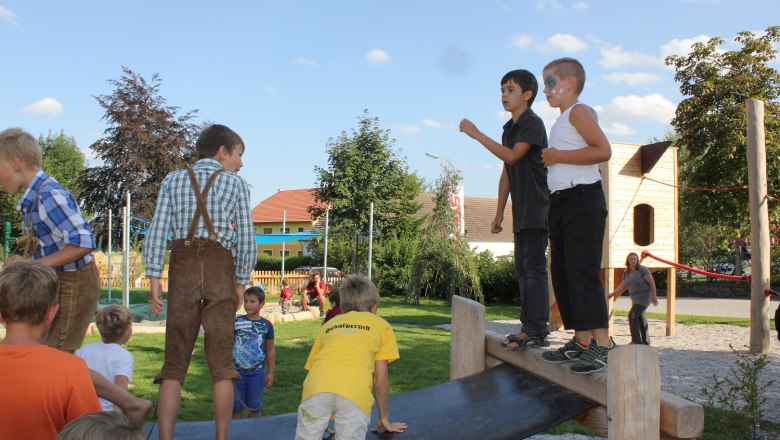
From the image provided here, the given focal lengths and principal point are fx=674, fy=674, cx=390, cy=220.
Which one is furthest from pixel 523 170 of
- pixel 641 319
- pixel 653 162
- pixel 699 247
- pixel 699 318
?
pixel 699 247

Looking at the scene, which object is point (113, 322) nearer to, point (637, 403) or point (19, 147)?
point (19, 147)

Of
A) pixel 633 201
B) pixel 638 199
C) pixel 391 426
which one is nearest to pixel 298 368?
pixel 391 426

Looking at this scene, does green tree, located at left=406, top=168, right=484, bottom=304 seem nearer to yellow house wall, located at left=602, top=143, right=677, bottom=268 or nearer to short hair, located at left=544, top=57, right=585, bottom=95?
yellow house wall, located at left=602, top=143, right=677, bottom=268

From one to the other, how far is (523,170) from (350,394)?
1921mm

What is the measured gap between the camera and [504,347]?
4.59m

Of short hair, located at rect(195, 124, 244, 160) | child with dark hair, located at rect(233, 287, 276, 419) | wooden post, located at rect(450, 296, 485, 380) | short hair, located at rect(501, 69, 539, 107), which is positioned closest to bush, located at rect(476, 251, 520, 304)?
child with dark hair, located at rect(233, 287, 276, 419)

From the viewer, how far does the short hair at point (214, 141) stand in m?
3.76

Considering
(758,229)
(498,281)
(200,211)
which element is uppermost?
(758,229)

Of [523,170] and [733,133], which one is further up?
[733,133]

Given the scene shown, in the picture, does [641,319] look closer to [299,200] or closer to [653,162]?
[653,162]

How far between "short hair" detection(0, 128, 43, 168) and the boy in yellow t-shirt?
1.75 m

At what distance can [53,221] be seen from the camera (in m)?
3.41

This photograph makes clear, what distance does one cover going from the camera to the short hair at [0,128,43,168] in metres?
3.46

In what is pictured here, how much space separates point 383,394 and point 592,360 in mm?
1106
